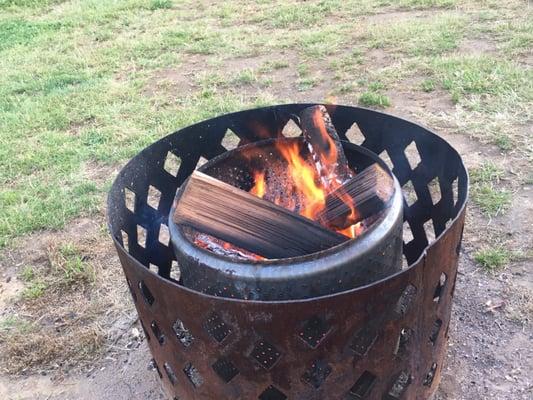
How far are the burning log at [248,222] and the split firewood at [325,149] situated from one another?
15.0 inches

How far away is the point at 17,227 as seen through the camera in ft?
13.0

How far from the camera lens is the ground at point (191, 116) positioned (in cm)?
291

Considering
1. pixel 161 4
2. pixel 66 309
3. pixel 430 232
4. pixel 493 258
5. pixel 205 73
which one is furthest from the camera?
pixel 161 4

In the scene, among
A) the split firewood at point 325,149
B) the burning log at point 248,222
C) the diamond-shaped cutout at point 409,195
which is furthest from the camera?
the diamond-shaped cutout at point 409,195

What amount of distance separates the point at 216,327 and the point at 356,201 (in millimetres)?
737

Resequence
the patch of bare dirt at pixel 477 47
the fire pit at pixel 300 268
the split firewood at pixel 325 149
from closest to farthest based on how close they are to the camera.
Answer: the fire pit at pixel 300 268, the split firewood at pixel 325 149, the patch of bare dirt at pixel 477 47

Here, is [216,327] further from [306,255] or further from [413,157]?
[413,157]

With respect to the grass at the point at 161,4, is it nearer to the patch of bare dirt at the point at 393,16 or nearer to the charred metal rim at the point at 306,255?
the patch of bare dirt at the point at 393,16

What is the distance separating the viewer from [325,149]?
2.39m

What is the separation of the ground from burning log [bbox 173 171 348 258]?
108 centimetres

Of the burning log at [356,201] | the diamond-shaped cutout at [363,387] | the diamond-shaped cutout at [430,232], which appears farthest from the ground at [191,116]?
the burning log at [356,201]

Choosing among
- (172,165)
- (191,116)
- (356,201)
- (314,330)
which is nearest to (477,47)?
(191,116)

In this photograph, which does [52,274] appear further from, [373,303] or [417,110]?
[417,110]

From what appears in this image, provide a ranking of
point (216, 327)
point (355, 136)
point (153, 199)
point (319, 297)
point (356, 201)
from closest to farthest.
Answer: point (319, 297) < point (356, 201) < point (216, 327) < point (153, 199) < point (355, 136)
